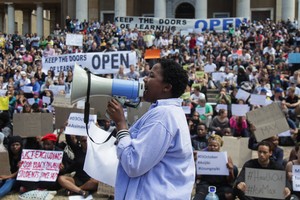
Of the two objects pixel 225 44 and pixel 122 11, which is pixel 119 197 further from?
pixel 122 11

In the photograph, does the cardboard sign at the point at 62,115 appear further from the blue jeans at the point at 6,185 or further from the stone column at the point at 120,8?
the stone column at the point at 120,8

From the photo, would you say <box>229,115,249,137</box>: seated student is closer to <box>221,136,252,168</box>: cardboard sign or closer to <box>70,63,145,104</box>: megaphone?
<box>221,136,252,168</box>: cardboard sign

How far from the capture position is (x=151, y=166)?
2914 millimetres

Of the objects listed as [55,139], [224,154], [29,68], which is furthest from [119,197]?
[29,68]

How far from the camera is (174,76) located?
10.0ft

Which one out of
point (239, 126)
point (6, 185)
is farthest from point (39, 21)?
point (6, 185)

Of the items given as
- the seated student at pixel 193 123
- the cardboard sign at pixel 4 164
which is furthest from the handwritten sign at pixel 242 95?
the cardboard sign at pixel 4 164

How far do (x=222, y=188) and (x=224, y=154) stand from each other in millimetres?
493

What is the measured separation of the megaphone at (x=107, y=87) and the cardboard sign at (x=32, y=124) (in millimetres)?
5940

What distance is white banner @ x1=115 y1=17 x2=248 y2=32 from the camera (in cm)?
3053

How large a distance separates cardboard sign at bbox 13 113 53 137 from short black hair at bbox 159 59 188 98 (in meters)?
6.22

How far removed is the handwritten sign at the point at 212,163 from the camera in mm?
7320

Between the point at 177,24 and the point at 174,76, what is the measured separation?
2860 centimetres

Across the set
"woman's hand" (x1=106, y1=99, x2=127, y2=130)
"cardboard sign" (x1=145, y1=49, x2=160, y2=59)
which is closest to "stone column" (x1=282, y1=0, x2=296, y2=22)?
"cardboard sign" (x1=145, y1=49, x2=160, y2=59)
